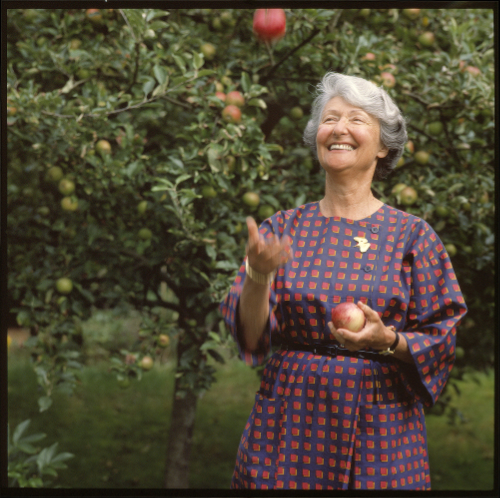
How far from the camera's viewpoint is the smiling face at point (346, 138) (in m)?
1.47

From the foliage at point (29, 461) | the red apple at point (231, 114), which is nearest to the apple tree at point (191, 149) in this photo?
the red apple at point (231, 114)

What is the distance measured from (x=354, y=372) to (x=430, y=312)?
0.24 m

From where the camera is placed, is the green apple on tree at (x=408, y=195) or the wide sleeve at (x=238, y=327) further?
the green apple on tree at (x=408, y=195)

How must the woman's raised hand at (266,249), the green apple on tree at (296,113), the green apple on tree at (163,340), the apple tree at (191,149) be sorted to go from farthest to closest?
the green apple on tree at (296,113) < the green apple on tree at (163,340) < the apple tree at (191,149) < the woman's raised hand at (266,249)

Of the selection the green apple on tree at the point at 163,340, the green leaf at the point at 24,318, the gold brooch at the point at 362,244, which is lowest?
the green apple on tree at the point at 163,340

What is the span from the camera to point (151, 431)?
4723 mm

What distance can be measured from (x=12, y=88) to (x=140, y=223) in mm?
792

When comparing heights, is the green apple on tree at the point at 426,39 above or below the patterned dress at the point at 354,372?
above

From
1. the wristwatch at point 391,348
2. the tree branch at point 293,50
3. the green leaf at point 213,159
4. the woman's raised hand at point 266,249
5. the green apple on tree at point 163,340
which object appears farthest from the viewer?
the green apple on tree at point 163,340

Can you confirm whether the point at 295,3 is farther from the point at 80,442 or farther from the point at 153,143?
the point at 80,442

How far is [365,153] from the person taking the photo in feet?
4.90

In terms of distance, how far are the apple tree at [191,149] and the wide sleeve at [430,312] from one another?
0.88m

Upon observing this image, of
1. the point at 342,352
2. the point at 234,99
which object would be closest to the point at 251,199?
the point at 234,99

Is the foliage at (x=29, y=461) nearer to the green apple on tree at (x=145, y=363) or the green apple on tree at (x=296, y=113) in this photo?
Result: the green apple on tree at (x=145, y=363)
